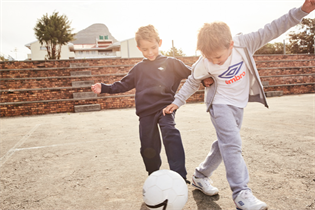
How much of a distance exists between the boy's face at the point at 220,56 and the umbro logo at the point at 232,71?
0.28ft

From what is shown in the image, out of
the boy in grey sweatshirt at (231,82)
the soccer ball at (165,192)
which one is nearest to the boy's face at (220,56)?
the boy in grey sweatshirt at (231,82)

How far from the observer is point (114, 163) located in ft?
10.2

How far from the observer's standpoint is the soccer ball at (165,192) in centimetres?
167

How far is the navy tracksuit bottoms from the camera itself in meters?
2.24

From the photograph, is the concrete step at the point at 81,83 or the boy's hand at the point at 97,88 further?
the concrete step at the point at 81,83

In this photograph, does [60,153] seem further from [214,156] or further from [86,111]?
[86,111]

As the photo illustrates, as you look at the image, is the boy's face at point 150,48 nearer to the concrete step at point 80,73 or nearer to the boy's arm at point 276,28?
the boy's arm at point 276,28

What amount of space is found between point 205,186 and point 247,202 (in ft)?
1.60

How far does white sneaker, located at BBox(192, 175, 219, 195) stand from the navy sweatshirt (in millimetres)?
815

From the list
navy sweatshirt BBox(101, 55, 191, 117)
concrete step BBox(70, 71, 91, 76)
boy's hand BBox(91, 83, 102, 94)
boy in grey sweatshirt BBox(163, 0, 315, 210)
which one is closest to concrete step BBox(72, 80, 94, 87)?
concrete step BBox(70, 71, 91, 76)

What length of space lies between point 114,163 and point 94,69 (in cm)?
1033

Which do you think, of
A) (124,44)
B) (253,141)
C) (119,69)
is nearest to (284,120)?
(253,141)

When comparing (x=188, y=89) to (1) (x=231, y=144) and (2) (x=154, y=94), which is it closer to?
(2) (x=154, y=94)

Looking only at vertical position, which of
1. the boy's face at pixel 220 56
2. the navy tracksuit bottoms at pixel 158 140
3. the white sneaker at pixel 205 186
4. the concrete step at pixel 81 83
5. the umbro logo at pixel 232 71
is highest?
the boy's face at pixel 220 56
